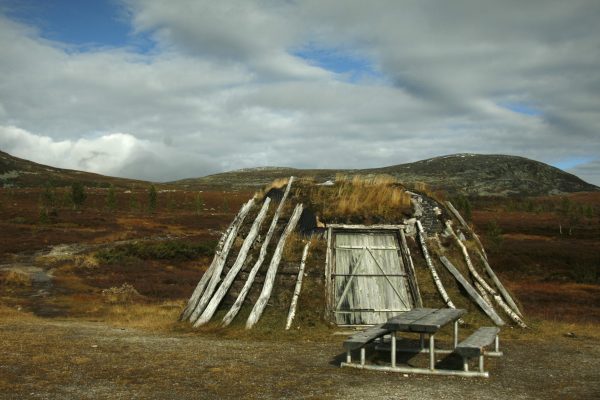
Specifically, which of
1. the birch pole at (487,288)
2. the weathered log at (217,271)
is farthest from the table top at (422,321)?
the weathered log at (217,271)

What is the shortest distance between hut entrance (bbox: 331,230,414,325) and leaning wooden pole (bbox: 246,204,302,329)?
47.0 inches

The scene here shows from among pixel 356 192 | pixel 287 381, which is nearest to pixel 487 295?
pixel 356 192

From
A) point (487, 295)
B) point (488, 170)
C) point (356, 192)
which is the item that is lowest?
point (487, 295)

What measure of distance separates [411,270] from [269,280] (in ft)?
11.9

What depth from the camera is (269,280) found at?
1324 cm

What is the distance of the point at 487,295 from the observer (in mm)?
13875

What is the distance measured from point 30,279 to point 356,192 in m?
19.5

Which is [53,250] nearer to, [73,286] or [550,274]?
[73,286]

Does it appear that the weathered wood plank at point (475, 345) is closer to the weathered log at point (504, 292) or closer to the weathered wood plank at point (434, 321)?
the weathered wood plank at point (434, 321)

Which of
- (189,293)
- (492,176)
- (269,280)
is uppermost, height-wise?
(492,176)

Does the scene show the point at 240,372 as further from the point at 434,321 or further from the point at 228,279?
the point at 228,279

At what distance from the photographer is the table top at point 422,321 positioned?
872 cm

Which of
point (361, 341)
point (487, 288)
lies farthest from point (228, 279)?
point (487, 288)

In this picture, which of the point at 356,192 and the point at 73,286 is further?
the point at 73,286
